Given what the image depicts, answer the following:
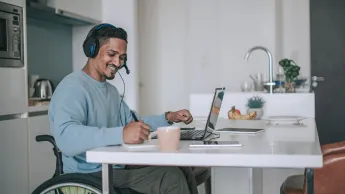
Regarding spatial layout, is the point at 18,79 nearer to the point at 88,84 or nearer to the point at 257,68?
the point at 88,84

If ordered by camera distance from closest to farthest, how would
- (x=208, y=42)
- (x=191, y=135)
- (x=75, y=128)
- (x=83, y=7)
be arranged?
(x=75, y=128) < (x=191, y=135) < (x=83, y=7) < (x=208, y=42)

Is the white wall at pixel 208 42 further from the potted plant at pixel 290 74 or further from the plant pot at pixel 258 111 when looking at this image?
the plant pot at pixel 258 111

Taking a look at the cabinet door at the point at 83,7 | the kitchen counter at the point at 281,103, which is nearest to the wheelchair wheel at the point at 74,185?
the kitchen counter at the point at 281,103

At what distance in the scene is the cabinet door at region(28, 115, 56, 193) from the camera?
3.17m

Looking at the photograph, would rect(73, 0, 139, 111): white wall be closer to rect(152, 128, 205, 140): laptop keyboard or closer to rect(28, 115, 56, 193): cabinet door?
rect(28, 115, 56, 193): cabinet door

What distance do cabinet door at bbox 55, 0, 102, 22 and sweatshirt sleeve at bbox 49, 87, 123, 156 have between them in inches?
81.9

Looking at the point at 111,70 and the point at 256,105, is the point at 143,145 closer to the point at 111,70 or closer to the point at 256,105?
the point at 111,70

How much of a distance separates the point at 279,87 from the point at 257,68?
5.27 ft

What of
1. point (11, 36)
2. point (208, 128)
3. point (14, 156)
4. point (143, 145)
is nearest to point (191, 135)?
point (208, 128)

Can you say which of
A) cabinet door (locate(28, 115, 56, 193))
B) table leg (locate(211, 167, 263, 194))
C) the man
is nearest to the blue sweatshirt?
the man

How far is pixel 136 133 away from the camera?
1518 mm

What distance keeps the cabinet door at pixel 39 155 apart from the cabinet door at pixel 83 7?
38.7 inches

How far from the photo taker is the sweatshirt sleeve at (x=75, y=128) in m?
1.56

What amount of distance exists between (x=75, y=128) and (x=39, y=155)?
5.94ft
